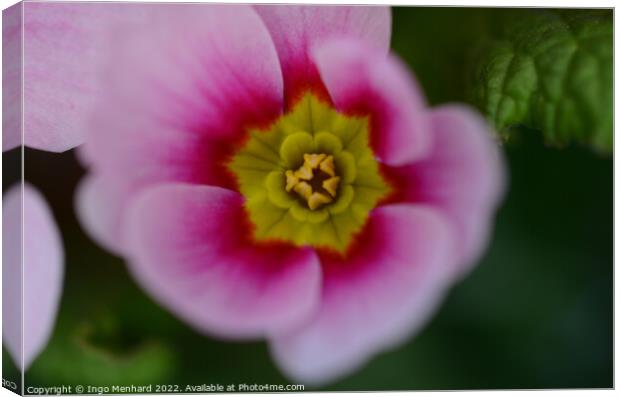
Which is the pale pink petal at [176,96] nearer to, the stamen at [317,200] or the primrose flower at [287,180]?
the primrose flower at [287,180]

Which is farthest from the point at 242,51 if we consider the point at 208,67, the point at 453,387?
the point at 453,387

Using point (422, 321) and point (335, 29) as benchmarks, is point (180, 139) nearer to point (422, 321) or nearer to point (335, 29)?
point (335, 29)

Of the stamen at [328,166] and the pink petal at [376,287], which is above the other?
the stamen at [328,166]

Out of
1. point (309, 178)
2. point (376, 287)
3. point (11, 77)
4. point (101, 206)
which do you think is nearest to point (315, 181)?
point (309, 178)

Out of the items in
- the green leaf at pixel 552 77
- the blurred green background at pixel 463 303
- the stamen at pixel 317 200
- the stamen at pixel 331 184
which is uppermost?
the green leaf at pixel 552 77

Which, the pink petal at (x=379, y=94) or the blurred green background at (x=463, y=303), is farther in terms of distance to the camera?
the blurred green background at (x=463, y=303)

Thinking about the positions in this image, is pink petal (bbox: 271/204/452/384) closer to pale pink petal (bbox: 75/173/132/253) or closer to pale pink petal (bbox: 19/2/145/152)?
pale pink petal (bbox: 75/173/132/253)

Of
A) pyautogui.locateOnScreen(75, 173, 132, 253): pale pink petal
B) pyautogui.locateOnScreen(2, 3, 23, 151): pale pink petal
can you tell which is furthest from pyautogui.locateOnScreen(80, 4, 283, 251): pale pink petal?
pyautogui.locateOnScreen(2, 3, 23, 151): pale pink petal

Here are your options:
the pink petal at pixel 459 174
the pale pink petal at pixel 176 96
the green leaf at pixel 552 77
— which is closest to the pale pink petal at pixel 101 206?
the pale pink petal at pixel 176 96
